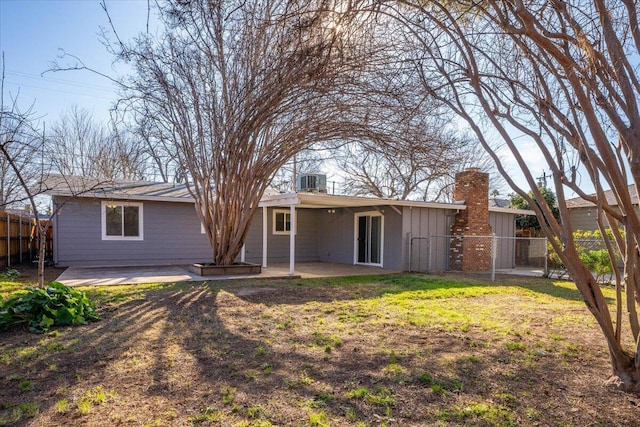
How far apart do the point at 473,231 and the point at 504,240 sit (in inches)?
92.8

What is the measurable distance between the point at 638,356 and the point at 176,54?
28.4ft

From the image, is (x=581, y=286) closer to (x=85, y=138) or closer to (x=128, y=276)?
(x=128, y=276)

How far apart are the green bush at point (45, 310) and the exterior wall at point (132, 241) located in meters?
6.98

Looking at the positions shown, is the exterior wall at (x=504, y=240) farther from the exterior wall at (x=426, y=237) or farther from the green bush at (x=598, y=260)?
the green bush at (x=598, y=260)

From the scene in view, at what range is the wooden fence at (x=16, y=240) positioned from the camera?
37.7 feet

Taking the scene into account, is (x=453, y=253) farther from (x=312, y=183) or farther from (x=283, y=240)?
(x=283, y=240)

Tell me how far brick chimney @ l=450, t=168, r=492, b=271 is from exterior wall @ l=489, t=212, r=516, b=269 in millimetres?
1219

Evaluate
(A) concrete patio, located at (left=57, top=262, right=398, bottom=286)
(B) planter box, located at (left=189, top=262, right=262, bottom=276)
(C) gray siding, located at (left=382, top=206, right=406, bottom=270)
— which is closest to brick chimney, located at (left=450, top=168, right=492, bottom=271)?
(C) gray siding, located at (left=382, top=206, right=406, bottom=270)

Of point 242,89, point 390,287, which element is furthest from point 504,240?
point 242,89

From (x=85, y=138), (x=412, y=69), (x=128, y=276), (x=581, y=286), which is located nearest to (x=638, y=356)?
(x=581, y=286)

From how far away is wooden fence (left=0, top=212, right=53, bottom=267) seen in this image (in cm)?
1149

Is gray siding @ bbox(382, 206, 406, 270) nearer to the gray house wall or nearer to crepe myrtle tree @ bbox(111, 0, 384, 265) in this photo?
the gray house wall

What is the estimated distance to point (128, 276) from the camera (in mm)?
9977

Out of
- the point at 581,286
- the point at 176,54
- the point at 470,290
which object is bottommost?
the point at 470,290
